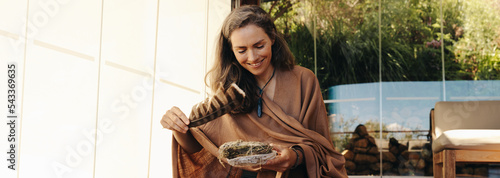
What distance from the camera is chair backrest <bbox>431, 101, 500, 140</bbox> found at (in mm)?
4219

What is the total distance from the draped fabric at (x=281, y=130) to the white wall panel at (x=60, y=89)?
70 cm

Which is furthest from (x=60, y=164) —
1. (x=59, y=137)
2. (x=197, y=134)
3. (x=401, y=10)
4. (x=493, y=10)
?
(x=493, y=10)

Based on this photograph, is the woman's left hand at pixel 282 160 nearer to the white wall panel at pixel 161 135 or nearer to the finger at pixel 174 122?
the finger at pixel 174 122

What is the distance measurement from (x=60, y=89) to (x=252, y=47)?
1.01 meters

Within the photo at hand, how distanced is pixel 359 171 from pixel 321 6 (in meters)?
1.95

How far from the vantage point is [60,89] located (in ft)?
7.15

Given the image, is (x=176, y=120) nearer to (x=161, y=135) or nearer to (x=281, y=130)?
(x=281, y=130)

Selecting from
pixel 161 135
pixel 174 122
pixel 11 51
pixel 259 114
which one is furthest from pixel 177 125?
pixel 161 135

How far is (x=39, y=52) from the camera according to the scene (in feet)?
6.80

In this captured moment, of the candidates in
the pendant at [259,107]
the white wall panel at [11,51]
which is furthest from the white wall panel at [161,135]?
the pendant at [259,107]

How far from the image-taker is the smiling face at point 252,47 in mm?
1617

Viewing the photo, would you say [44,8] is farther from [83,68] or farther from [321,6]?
[321,6]

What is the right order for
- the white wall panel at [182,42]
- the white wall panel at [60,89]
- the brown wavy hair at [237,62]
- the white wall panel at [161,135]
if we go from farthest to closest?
1. the white wall panel at [182,42]
2. the white wall panel at [161,135]
3. the white wall panel at [60,89]
4. the brown wavy hair at [237,62]

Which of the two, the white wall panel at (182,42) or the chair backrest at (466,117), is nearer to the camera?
the white wall panel at (182,42)
